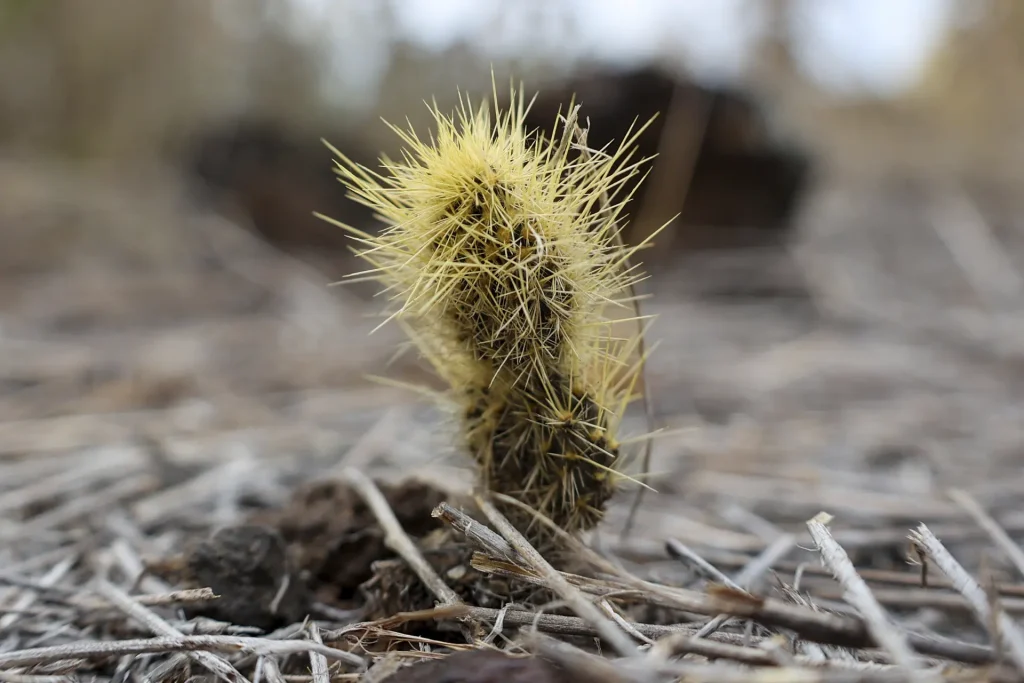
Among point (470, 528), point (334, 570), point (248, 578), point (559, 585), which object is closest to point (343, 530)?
point (334, 570)

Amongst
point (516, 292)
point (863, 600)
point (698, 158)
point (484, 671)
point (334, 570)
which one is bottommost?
point (334, 570)

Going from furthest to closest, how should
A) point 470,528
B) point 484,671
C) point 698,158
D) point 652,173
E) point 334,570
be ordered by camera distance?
point 698,158
point 652,173
point 334,570
point 470,528
point 484,671

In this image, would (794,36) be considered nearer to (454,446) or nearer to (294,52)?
(294,52)

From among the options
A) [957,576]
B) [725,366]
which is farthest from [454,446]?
[725,366]

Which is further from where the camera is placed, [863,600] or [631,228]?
[631,228]

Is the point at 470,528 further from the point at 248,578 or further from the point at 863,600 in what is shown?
the point at 863,600

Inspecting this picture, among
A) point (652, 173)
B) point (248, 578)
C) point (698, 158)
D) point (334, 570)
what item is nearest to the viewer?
point (248, 578)

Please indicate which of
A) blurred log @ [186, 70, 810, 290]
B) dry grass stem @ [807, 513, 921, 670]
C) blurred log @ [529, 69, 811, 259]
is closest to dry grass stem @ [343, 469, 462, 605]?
dry grass stem @ [807, 513, 921, 670]
